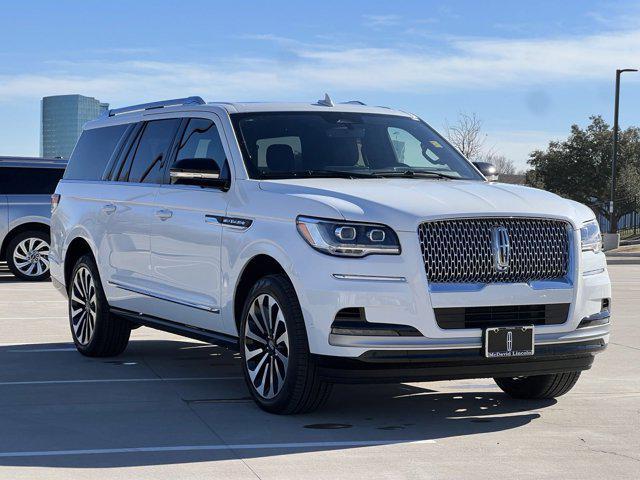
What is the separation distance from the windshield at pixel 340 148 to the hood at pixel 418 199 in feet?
1.07

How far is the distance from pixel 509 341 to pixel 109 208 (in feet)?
13.5

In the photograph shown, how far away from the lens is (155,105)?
9.77 metres

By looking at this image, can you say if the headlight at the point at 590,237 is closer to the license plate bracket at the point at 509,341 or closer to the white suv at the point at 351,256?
the white suv at the point at 351,256

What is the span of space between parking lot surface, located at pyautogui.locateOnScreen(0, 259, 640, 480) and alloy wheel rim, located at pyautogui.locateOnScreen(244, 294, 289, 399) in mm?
211

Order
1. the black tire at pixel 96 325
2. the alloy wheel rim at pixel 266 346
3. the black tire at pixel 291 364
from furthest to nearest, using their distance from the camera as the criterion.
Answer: the black tire at pixel 96 325 < the alloy wheel rim at pixel 266 346 < the black tire at pixel 291 364

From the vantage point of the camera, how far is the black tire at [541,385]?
790 cm

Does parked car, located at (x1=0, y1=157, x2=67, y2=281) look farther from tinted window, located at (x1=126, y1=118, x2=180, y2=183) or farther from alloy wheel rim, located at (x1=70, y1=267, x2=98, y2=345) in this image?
tinted window, located at (x1=126, y1=118, x2=180, y2=183)

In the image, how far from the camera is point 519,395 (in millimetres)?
8148

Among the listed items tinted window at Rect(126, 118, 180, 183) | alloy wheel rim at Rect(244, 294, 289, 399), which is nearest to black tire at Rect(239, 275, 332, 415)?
alloy wheel rim at Rect(244, 294, 289, 399)

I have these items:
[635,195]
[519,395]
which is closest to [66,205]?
[519,395]

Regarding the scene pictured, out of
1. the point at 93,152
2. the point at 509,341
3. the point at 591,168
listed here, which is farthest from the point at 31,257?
the point at 591,168

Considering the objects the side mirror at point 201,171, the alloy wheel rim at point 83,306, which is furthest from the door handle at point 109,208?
the side mirror at point 201,171

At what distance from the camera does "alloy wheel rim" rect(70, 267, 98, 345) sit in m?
10.2

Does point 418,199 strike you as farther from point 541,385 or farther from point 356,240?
point 541,385
